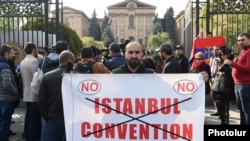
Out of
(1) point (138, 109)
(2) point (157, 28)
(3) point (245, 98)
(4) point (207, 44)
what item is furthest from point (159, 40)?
(1) point (138, 109)

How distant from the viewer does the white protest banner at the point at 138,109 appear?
441cm

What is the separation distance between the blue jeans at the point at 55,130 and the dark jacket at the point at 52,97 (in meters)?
0.06

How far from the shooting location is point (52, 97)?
5145 mm

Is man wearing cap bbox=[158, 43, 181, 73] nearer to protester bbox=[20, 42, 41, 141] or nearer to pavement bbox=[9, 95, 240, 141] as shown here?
pavement bbox=[9, 95, 240, 141]

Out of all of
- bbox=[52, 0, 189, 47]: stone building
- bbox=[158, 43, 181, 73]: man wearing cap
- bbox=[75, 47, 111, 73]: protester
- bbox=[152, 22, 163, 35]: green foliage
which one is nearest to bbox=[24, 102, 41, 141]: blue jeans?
bbox=[75, 47, 111, 73]: protester

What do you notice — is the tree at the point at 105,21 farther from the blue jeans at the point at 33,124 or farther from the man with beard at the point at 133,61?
the man with beard at the point at 133,61

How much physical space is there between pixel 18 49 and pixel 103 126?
20.9ft

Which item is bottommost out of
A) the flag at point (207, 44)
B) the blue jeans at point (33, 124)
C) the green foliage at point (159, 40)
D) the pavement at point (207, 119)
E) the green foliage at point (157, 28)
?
the pavement at point (207, 119)

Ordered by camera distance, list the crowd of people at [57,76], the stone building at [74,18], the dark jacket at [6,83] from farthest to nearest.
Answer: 1. the stone building at [74,18]
2. the dark jacket at [6,83]
3. the crowd of people at [57,76]

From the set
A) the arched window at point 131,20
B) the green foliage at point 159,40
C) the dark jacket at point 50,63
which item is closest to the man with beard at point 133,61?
the dark jacket at point 50,63

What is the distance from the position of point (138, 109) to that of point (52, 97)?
1.20 metres

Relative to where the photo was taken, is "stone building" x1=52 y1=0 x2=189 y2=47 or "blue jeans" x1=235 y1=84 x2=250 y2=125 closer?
"blue jeans" x1=235 y1=84 x2=250 y2=125

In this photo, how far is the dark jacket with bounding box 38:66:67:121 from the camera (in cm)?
513

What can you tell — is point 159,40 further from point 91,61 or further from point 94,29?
point 91,61
